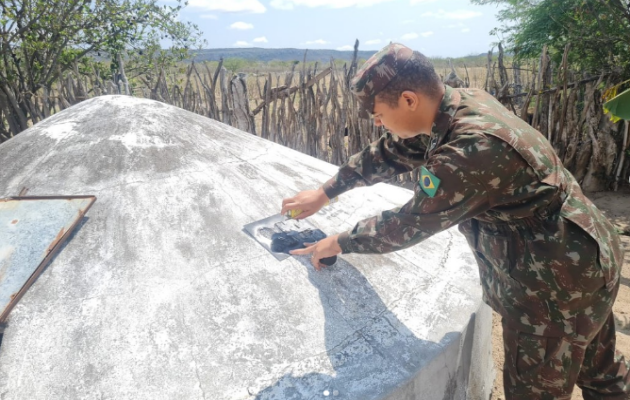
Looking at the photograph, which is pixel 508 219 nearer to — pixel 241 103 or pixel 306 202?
pixel 306 202

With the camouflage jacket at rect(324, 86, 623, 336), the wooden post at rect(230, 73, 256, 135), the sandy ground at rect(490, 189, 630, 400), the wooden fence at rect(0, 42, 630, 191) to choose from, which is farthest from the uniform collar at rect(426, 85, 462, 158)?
the wooden post at rect(230, 73, 256, 135)

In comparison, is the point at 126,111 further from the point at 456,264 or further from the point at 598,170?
the point at 598,170

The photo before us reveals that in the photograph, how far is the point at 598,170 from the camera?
216 inches

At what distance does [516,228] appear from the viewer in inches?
62.4

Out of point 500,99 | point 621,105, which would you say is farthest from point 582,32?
point 621,105

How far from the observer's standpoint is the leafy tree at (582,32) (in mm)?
6469

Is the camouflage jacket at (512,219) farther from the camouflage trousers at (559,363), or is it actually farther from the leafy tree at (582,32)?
the leafy tree at (582,32)

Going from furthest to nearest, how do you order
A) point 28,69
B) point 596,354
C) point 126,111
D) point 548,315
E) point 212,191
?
point 28,69, point 126,111, point 212,191, point 596,354, point 548,315

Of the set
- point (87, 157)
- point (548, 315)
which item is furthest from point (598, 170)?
point (87, 157)

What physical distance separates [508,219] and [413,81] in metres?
0.59

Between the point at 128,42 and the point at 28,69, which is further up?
the point at 128,42

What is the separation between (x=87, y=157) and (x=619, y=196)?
19.3ft

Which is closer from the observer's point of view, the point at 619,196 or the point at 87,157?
the point at 87,157

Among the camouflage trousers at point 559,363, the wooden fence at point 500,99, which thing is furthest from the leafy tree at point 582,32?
the camouflage trousers at point 559,363
